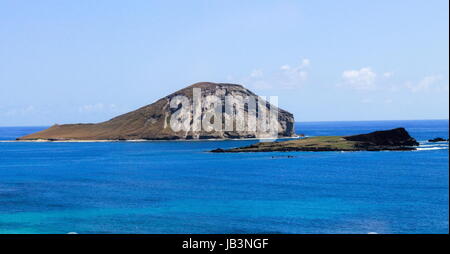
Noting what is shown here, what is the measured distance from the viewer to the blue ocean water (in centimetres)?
4775

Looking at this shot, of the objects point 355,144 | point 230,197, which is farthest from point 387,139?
point 230,197

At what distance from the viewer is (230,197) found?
223 ft

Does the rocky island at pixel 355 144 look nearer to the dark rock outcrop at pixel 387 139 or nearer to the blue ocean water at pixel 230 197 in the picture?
the dark rock outcrop at pixel 387 139

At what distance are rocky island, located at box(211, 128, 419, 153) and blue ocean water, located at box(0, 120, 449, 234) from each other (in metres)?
33.2

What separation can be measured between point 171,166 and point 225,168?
14090 millimetres

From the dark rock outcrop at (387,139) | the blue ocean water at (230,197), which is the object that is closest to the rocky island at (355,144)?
the dark rock outcrop at (387,139)

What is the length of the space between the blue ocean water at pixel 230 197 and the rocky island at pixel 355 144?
3322cm

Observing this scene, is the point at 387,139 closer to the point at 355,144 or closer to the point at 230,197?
the point at 355,144

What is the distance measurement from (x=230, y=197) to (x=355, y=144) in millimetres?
97907

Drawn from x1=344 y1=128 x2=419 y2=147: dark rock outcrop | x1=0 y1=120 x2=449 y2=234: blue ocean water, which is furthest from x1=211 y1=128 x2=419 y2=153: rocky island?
x1=0 y1=120 x2=449 y2=234: blue ocean water

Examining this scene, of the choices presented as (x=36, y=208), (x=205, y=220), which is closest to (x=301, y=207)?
(x=205, y=220)

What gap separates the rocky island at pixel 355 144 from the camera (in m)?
155

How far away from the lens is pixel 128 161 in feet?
439
